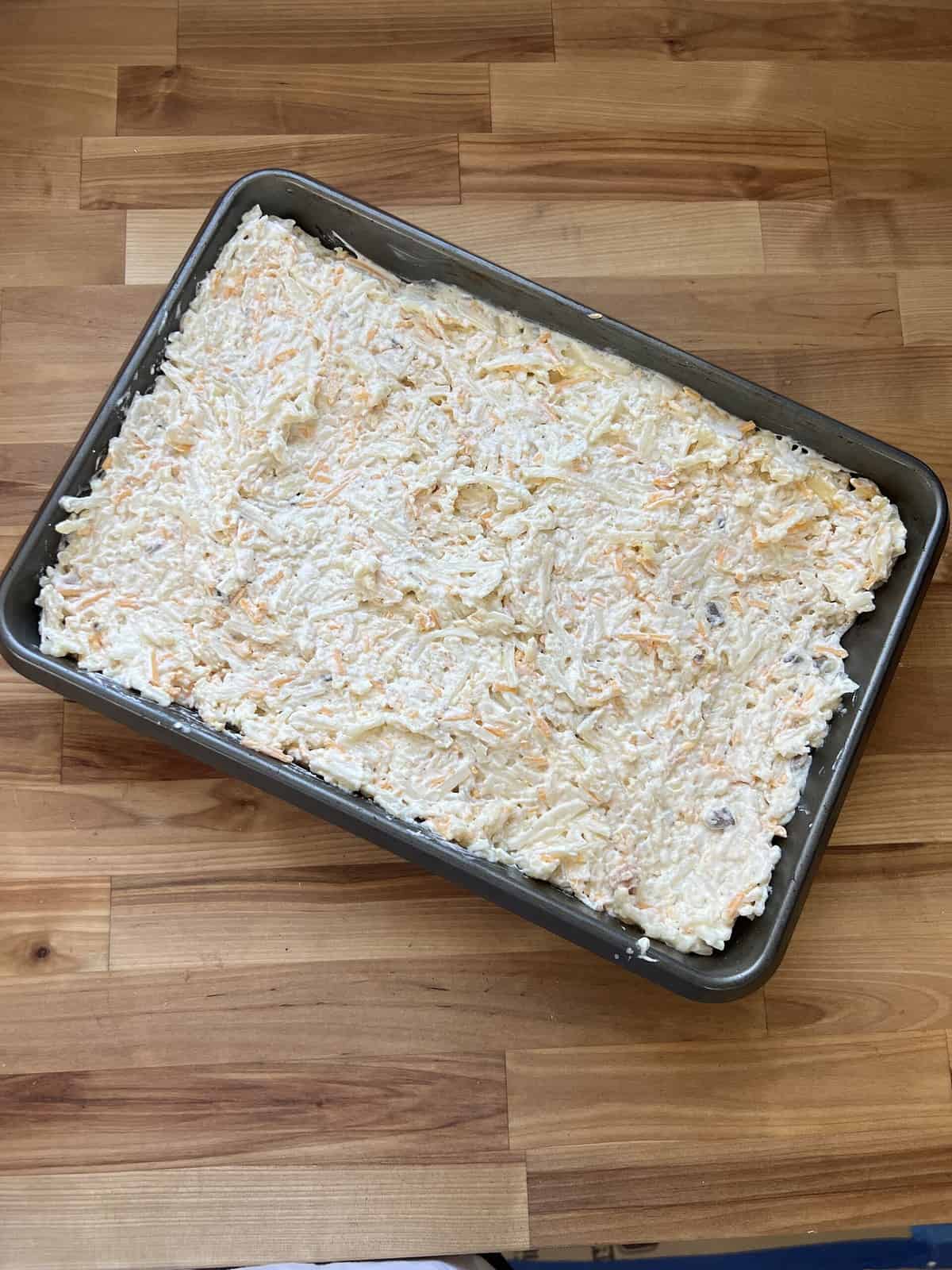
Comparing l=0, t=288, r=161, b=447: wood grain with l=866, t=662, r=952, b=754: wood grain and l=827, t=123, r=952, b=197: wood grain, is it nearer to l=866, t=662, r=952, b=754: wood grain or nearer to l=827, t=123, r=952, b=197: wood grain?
l=827, t=123, r=952, b=197: wood grain

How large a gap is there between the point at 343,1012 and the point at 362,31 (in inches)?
58.3

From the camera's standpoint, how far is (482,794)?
55.8 inches

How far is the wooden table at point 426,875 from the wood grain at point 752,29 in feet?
0.03

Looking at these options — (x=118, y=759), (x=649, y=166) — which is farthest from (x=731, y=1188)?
(x=649, y=166)

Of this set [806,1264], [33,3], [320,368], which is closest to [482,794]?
[320,368]

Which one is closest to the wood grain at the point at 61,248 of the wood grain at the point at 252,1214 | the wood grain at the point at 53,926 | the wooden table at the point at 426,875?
the wooden table at the point at 426,875

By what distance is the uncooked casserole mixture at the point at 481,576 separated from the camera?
4.64 feet

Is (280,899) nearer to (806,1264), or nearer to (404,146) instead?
(806,1264)

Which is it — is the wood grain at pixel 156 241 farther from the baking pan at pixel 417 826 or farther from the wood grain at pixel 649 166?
the wood grain at pixel 649 166

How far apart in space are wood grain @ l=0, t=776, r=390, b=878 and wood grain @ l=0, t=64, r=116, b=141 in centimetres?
100

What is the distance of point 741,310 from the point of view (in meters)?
1.74

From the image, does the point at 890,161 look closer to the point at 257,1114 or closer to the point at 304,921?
the point at 304,921

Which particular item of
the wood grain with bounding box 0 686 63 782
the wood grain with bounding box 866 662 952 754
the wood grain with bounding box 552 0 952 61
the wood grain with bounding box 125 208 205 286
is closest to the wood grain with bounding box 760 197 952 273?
the wood grain with bounding box 552 0 952 61

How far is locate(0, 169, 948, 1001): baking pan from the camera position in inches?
52.8
